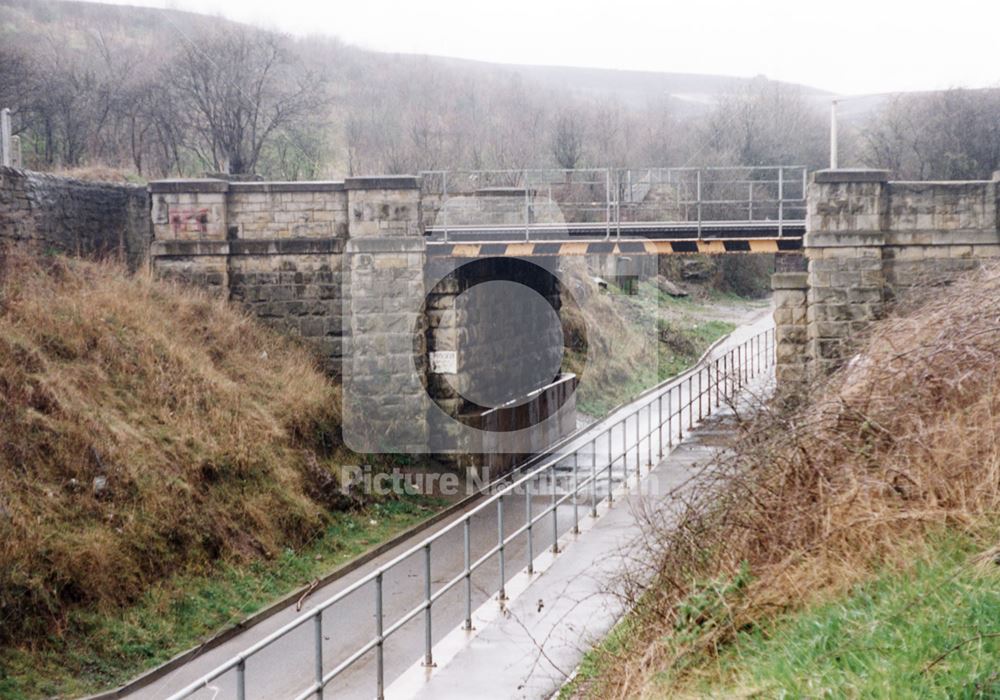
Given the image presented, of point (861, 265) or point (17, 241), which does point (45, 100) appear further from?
point (861, 265)

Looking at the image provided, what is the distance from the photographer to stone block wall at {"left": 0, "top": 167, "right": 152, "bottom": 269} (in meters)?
17.2

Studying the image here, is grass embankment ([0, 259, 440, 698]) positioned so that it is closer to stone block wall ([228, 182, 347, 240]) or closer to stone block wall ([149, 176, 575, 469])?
stone block wall ([149, 176, 575, 469])

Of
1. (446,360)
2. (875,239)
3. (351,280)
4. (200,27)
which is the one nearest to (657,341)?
(446,360)

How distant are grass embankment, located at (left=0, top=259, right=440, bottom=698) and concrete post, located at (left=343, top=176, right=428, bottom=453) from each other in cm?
62

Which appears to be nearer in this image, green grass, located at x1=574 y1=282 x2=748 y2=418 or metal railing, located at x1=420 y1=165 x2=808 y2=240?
metal railing, located at x1=420 y1=165 x2=808 y2=240

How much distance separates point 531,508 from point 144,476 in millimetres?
5155

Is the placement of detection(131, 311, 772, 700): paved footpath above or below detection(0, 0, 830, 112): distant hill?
below

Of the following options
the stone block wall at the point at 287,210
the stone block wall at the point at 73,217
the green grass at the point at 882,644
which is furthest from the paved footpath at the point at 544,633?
the stone block wall at the point at 73,217

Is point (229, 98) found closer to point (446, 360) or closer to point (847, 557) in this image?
point (446, 360)

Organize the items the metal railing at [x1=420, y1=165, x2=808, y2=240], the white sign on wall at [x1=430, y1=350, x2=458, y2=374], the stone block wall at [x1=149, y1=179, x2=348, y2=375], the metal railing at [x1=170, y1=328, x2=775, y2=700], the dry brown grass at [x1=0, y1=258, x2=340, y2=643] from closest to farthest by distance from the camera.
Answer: the metal railing at [x1=170, y1=328, x2=775, y2=700]
the dry brown grass at [x1=0, y1=258, x2=340, y2=643]
the stone block wall at [x1=149, y1=179, x2=348, y2=375]
the white sign on wall at [x1=430, y1=350, x2=458, y2=374]
the metal railing at [x1=420, y1=165, x2=808, y2=240]

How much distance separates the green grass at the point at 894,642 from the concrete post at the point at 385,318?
497 inches

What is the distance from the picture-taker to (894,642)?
18.3 ft

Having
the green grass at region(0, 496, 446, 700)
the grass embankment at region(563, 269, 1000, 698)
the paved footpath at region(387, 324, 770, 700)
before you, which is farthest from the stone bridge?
the grass embankment at region(563, 269, 1000, 698)

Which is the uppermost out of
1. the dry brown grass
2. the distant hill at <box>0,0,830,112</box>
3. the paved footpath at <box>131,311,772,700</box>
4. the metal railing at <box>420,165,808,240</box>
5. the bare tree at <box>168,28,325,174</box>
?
the distant hill at <box>0,0,830,112</box>
